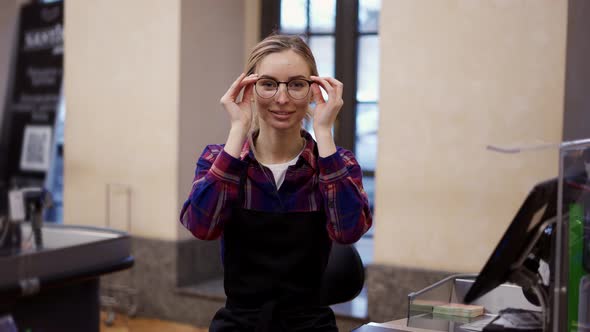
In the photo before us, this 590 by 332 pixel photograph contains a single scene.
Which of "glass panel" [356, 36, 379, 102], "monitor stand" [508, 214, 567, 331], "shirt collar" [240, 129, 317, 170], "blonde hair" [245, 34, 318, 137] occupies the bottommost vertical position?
"monitor stand" [508, 214, 567, 331]

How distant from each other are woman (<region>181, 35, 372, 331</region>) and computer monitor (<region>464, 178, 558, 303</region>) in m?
0.63

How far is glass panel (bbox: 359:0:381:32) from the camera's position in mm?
4840

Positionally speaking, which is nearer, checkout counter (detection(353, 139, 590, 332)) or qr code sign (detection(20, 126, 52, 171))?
checkout counter (detection(353, 139, 590, 332))

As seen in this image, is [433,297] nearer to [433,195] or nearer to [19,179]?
[433,195]

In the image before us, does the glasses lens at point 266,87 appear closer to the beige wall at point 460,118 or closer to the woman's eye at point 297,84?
the woman's eye at point 297,84

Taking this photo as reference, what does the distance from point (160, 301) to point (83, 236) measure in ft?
6.02

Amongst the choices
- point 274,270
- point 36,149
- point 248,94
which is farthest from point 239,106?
point 36,149

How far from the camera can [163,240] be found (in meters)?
4.89

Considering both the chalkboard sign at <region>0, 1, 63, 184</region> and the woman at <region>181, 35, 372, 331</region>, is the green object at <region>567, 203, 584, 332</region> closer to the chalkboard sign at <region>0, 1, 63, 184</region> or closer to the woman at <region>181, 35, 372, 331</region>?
the woman at <region>181, 35, 372, 331</region>

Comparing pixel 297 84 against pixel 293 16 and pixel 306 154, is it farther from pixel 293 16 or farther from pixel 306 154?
pixel 293 16

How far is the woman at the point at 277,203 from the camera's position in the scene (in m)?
1.82

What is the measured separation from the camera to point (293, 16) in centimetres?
515

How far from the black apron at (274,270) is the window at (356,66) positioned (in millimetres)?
2979

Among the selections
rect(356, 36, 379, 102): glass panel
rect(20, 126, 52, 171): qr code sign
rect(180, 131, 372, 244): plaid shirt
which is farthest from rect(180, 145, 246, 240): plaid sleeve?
rect(20, 126, 52, 171): qr code sign
